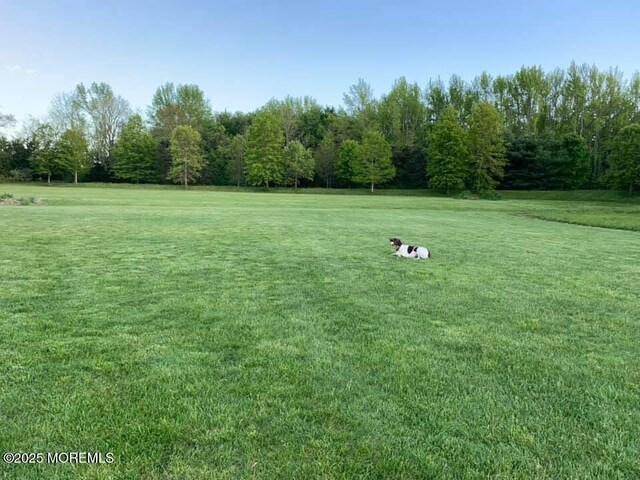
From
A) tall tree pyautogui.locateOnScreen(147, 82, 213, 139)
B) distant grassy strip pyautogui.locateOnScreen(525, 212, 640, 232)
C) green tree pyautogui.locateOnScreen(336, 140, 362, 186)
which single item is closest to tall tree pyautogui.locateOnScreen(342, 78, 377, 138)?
green tree pyautogui.locateOnScreen(336, 140, 362, 186)

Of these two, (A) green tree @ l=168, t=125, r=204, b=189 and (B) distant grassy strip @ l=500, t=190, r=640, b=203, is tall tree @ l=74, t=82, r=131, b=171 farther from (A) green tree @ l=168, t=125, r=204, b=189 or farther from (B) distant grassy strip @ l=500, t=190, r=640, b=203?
(B) distant grassy strip @ l=500, t=190, r=640, b=203

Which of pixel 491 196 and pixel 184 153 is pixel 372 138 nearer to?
pixel 491 196

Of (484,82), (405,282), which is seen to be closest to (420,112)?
(484,82)

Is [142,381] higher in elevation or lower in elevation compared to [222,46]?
lower

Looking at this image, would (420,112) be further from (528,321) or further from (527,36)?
(528,321)

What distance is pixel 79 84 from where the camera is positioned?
6400 cm

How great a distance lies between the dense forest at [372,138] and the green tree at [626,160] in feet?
0.39

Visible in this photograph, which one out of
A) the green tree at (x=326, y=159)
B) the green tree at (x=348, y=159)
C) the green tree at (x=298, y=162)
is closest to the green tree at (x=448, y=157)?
the green tree at (x=348, y=159)

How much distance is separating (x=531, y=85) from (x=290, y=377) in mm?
63413

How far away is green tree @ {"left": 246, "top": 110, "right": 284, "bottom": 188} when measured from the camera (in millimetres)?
57000

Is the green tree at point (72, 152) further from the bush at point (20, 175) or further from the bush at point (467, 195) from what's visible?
the bush at point (467, 195)

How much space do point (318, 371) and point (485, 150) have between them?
50.4m

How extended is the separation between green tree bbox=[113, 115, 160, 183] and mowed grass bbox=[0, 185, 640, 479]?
189 feet

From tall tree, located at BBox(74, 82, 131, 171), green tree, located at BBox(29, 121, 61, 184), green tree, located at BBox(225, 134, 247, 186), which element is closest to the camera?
green tree, located at BBox(29, 121, 61, 184)
